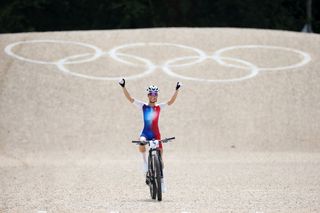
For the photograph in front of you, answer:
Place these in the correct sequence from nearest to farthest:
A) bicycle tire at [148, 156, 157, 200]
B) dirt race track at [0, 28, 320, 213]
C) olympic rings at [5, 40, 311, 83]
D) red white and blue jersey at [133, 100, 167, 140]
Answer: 1. bicycle tire at [148, 156, 157, 200]
2. red white and blue jersey at [133, 100, 167, 140]
3. dirt race track at [0, 28, 320, 213]
4. olympic rings at [5, 40, 311, 83]

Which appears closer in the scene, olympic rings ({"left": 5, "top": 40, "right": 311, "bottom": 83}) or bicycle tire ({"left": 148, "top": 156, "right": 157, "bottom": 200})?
bicycle tire ({"left": 148, "top": 156, "right": 157, "bottom": 200})

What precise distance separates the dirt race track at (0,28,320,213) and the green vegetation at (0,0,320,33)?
15.1 meters

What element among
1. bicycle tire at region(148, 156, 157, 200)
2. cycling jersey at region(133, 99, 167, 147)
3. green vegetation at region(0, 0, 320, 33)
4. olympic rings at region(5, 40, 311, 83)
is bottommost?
bicycle tire at region(148, 156, 157, 200)

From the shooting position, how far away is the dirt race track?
13336 mm

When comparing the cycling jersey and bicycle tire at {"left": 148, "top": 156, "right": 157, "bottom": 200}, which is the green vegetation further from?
bicycle tire at {"left": 148, "top": 156, "right": 157, "bottom": 200}

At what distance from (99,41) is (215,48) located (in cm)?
388

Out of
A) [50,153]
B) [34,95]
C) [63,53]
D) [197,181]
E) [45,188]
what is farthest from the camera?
[63,53]

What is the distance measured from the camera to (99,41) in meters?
25.2

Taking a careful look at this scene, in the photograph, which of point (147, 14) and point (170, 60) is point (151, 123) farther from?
point (147, 14)

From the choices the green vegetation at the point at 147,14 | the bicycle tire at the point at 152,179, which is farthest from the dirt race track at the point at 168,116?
the green vegetation at the point at 147,14

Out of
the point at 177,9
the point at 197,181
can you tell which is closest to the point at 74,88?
the point at 197,181

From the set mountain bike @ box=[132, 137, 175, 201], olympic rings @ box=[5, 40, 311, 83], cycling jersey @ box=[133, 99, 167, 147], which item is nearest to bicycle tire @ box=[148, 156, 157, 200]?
mountain bike @ box=[132, 137, 175, 201]

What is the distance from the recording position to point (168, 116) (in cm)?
2092

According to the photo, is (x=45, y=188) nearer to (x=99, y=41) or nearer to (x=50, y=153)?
(x=50, y=153)
